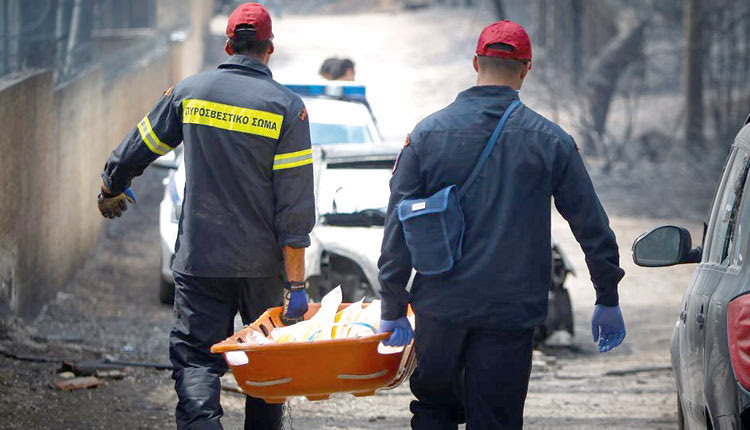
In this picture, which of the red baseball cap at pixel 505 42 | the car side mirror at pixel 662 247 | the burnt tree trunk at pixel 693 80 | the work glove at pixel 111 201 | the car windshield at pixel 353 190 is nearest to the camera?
the red baseball cap at pixel 505 42

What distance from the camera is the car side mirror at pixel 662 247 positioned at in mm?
4387

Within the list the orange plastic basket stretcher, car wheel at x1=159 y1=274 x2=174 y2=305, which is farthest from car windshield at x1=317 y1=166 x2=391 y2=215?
the orange plastic basket stretcher

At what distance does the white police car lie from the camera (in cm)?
916

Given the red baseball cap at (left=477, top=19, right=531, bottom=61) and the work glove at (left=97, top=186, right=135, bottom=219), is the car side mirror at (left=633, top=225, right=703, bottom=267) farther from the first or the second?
the work glove at (left=97, top=186, right=135, bottom=219)

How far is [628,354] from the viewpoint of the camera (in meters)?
9.02

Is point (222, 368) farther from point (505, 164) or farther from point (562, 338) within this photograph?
point (562, 338)

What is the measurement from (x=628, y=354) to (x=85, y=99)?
224 inches

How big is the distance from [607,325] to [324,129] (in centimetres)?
578

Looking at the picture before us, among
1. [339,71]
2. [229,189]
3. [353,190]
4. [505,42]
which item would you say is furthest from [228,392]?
[339,71]

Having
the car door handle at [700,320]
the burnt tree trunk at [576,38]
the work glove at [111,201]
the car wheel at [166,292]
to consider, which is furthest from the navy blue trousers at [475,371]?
the burnt tree trunk at [576,38]

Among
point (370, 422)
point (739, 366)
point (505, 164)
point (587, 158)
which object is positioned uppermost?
point (505, 164)

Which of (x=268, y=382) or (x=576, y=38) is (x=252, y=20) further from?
(x=576, y=38)

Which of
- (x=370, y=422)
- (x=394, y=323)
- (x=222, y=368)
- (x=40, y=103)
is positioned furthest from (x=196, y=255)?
(x=40, y=103)

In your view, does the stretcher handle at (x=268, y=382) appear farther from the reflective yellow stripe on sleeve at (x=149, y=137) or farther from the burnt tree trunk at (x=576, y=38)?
the burnt tree trunk at (x=576, y=38)
